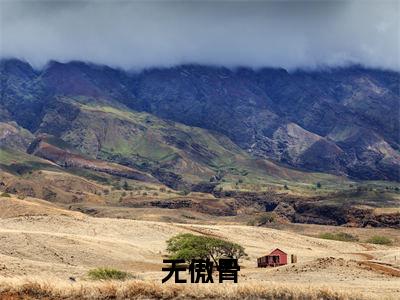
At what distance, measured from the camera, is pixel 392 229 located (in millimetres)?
176250

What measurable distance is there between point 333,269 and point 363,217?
5501 inches

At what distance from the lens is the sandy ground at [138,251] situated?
54062 millimetres

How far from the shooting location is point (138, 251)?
8769 centimetres

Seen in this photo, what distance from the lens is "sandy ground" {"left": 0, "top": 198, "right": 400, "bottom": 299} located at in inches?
2128

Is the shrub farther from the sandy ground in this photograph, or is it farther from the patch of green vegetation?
the sandy ground

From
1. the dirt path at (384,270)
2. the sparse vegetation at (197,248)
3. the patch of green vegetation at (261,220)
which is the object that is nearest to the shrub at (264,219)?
the patch of green vegetation at (261,220)

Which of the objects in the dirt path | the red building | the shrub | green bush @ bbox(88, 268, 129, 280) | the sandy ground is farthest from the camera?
the shrub

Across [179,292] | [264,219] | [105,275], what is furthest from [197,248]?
[264,219]

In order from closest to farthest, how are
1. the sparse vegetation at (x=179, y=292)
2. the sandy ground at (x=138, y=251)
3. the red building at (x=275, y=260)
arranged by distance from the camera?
the sparse vegetation at (x=179, y=292)
the sandy ground at (x=138, y=251)
the red building at (x=275, y=260)

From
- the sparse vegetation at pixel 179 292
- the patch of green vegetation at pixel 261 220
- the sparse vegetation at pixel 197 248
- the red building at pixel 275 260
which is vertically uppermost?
the patch of green vegetation at pixel 261 220

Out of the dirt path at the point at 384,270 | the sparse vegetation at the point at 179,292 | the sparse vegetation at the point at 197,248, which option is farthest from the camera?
the sparse vegetation at the point at 197,248

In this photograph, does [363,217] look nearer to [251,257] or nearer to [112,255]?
[251,257]

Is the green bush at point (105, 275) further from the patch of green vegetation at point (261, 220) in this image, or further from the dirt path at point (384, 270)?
the patch of green vegetation at point (261, 220)

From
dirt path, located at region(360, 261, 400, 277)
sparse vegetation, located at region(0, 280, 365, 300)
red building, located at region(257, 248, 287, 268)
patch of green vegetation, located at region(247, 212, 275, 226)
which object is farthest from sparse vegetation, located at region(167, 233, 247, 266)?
patch of green vegetation, located at region(247, 212, 275, 226)
